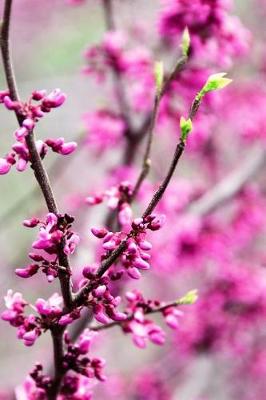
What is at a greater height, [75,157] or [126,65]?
[75,157]

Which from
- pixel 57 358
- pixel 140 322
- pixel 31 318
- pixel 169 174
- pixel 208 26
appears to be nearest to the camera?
pixel 169 174

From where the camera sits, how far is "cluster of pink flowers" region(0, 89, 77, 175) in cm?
151

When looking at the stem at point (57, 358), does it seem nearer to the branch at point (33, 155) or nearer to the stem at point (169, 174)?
the branch at point (33, 155)

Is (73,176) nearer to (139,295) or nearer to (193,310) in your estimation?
(193,310)

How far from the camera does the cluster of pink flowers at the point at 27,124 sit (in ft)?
4.95

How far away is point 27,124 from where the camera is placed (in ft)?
4.86

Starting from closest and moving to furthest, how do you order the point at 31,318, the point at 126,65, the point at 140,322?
the point at 31,318, the point at 140,322, the point at 126,65

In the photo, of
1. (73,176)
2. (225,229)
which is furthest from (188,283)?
(225,229)

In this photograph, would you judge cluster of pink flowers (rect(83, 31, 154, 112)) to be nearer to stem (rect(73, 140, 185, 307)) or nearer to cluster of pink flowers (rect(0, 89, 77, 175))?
cluster of pink flowers (rect(0, 89, 77, 175))

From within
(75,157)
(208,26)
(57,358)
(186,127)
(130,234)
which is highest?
(75,157)

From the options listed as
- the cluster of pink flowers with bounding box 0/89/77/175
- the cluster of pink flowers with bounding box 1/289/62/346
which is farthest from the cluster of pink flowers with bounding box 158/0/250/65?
the cluster of pink flowers with bounding box 1/289/62/346

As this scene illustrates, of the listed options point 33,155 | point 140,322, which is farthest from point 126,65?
point 33,155

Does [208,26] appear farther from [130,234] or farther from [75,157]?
[75,157]

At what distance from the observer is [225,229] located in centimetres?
463
